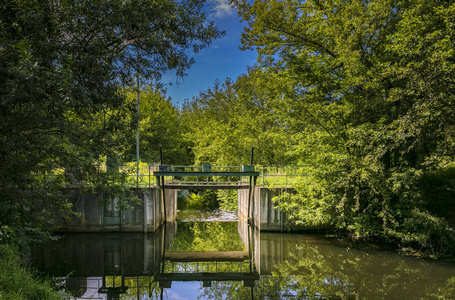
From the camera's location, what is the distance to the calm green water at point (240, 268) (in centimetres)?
848

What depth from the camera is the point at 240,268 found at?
11.1 metres

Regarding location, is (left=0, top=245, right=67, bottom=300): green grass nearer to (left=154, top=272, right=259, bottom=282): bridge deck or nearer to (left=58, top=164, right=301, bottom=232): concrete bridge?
(left=154, top=272, right=259, bottom=282): bridge deck

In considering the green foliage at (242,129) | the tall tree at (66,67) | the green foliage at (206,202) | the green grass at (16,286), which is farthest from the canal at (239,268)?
the green foliage at (206,202)

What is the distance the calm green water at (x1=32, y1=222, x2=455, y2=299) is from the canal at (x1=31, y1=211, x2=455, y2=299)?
28mm

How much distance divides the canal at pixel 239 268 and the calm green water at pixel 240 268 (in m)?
0.03

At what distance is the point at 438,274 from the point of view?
9.42 metres

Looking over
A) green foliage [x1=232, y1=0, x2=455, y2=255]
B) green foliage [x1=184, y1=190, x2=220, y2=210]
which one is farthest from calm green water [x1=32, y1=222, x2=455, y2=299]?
green foliage [x1=184, y1=190, x2=220, y2=210]

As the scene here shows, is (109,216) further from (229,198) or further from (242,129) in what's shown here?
(229,198)

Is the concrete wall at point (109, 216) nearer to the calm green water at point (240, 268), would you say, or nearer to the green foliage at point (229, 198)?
the calm green water at point (240, 268)

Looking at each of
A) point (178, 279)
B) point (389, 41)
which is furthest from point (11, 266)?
point (389, 41)

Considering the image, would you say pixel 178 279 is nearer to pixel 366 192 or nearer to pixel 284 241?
pixel 284 241

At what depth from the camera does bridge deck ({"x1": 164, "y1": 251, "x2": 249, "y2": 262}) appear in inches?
487

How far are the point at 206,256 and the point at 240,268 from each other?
2.26 meters

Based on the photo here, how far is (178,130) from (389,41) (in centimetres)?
2864
